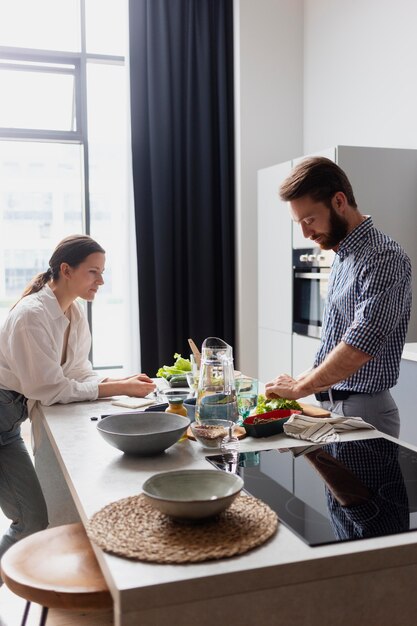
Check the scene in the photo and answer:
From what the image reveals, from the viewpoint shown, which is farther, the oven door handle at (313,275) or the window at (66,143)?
the window at (66,143)

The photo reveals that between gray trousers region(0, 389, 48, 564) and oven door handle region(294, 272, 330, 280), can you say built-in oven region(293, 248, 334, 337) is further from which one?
gray trousers region(0, 389, 48, 564)

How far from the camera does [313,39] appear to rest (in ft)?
15.5

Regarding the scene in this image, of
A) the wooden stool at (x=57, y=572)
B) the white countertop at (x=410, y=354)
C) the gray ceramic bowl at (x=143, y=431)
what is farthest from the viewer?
the white countertop at (x=410, y=354)

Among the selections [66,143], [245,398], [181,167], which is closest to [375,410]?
[245,398]

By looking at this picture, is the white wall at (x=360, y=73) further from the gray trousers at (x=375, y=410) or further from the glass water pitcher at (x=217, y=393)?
the glass water pitcher at (x=217, y=393)

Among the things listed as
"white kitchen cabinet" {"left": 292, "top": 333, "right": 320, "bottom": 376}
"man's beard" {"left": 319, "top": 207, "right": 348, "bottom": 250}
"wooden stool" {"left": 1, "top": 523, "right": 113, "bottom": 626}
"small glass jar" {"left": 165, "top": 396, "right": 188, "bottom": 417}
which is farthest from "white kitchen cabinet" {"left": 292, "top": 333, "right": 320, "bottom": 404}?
"wooden stool" {"left": 1, "top": 523, "right": 113, "bottom": 626}

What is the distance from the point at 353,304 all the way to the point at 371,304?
105 millimetres

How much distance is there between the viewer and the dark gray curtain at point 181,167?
4.68 m

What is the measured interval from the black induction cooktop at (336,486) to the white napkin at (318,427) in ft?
0.19

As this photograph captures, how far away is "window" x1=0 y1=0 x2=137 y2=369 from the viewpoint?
4.81 metres

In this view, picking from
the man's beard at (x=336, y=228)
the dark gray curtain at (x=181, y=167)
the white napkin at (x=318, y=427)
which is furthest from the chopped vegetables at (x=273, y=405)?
the dark gray curtain at (x=181, y=167)

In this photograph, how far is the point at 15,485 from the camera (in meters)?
2.26

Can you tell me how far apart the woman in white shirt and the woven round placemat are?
100 centimetres

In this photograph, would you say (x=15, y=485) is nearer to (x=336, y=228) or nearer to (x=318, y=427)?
(x=318, y=427)
